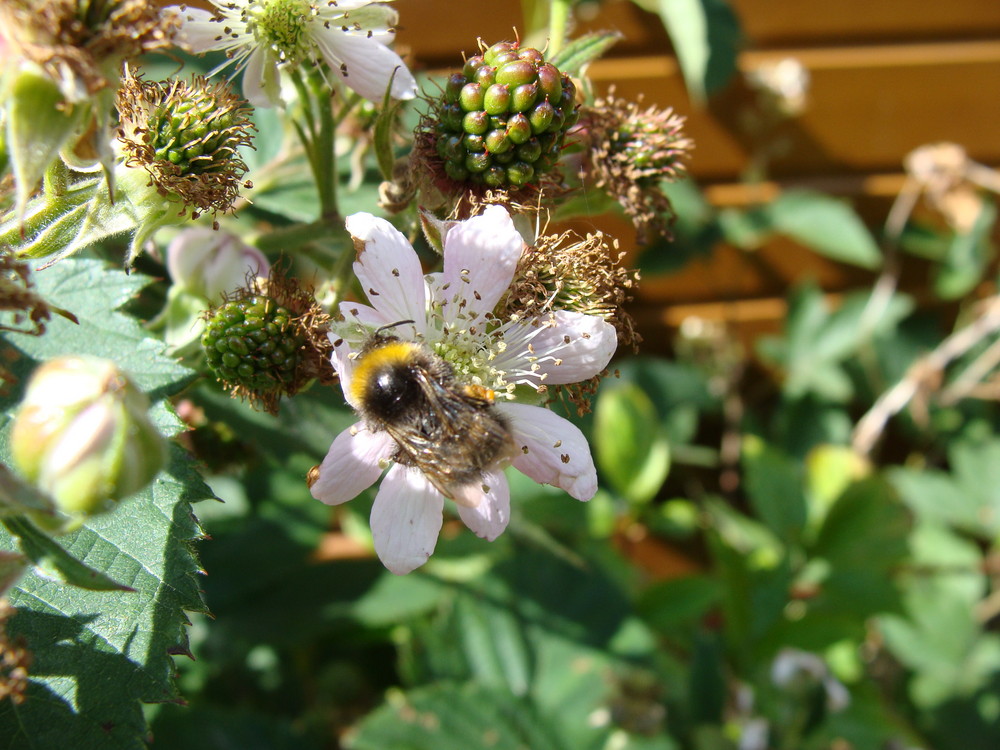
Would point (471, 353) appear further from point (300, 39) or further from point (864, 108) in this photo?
point (864, 108)

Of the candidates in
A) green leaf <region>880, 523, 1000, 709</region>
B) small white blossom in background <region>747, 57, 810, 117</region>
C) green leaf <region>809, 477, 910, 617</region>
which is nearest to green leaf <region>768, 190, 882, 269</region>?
small white blossom in background <region>747, 57, 810, 117</region>

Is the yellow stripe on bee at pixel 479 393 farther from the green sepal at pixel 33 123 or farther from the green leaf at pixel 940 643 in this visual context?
the green leaf at pixel 940 643

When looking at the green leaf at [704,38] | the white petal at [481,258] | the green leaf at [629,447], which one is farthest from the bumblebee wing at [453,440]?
the green leaf at [629,447]

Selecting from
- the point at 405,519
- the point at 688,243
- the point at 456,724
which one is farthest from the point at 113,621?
the point at 688,243

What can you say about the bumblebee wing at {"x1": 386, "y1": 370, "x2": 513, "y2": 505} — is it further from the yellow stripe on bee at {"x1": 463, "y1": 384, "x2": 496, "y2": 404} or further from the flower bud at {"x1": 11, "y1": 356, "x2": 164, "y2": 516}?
the flower bud at {"x1": 11, "y1": 356, "x2": 164, "y2": 516}

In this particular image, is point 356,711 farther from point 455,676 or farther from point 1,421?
point 1,421

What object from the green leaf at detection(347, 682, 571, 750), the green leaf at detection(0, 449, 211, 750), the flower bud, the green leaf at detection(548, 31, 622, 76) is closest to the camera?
the flower bud
